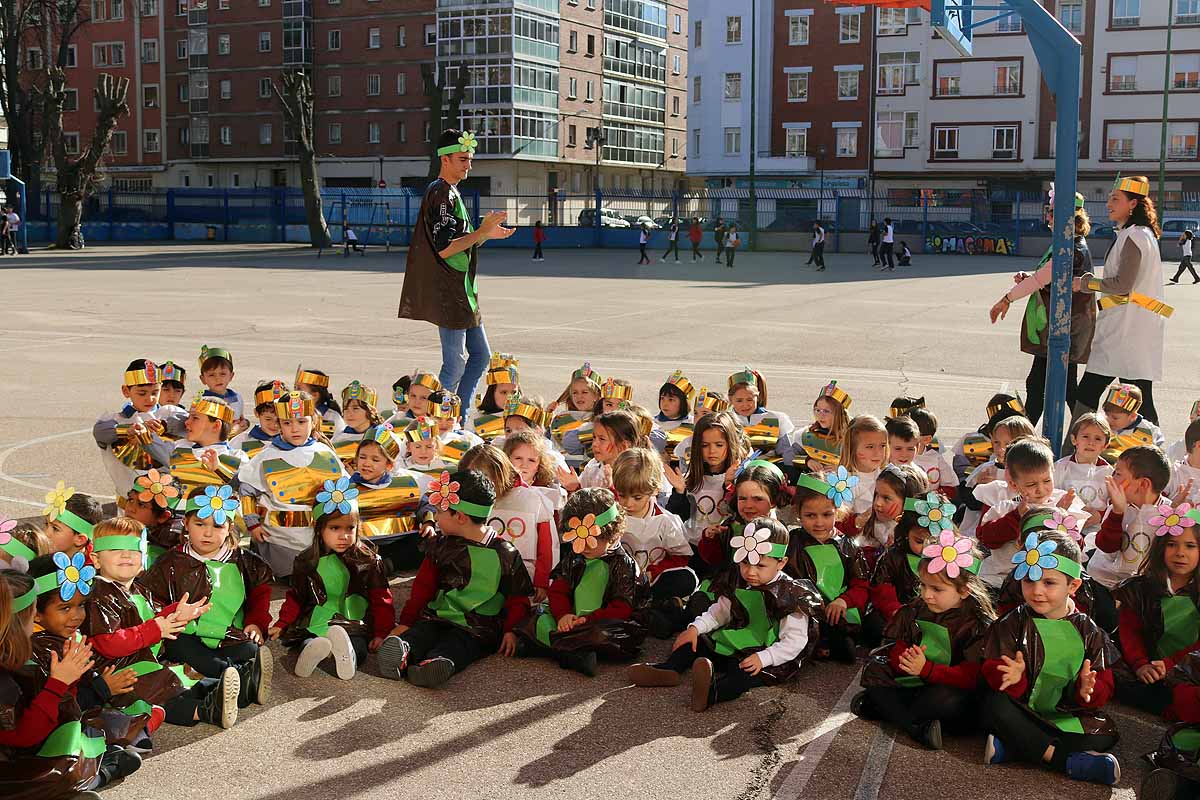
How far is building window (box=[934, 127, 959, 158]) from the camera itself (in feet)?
222

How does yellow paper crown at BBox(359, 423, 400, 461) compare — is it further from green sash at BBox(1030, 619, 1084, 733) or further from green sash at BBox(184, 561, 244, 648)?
green sash at BBox(1030, 619, 1084, 733)

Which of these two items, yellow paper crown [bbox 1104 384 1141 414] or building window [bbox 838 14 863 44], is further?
building window [bbox 838 14 863 44]

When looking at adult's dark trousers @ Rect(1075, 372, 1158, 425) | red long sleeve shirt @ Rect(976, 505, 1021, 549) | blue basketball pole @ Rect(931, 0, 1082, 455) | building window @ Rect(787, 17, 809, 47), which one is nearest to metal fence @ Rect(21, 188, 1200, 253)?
building window @ Rect(787, 17, 809, 47)

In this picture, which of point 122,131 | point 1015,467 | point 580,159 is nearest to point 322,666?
point 1015,467

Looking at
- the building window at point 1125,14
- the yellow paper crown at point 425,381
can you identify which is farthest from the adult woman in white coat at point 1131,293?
the building window at point 1125,14

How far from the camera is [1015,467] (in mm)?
5770

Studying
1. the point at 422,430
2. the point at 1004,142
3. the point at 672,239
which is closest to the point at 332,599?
the point at 422,430

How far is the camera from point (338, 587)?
5504 mm

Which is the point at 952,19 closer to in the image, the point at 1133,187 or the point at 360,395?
the point at 1133,187

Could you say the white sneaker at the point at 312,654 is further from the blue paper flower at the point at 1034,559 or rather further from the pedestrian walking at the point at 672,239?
the pedestrian walking at the point at 672,239

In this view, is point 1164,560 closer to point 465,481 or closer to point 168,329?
point 465,481

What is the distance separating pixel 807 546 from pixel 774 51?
225ft

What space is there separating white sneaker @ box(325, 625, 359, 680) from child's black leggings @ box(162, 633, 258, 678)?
319mm

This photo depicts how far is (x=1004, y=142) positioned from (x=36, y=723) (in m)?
68.3
